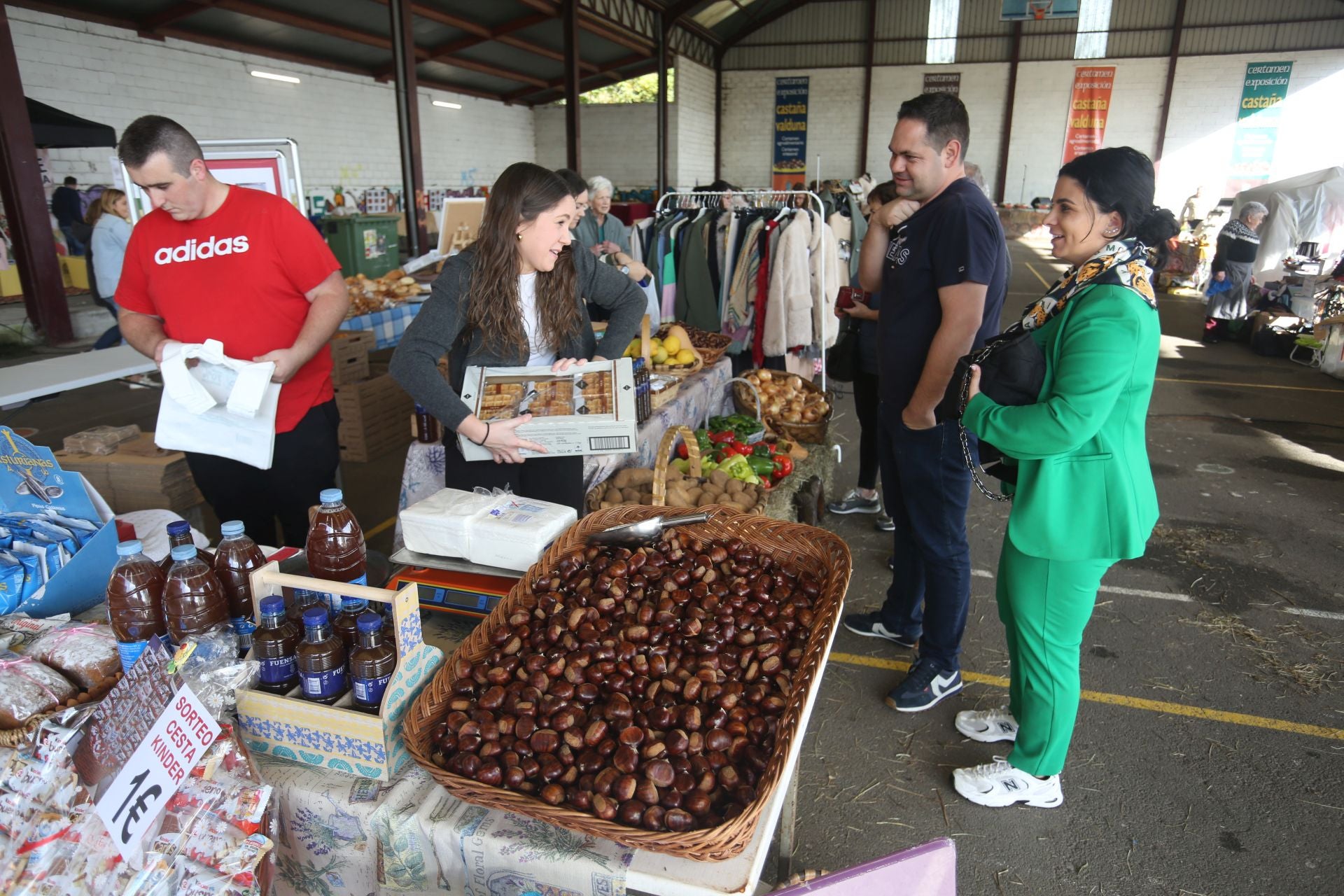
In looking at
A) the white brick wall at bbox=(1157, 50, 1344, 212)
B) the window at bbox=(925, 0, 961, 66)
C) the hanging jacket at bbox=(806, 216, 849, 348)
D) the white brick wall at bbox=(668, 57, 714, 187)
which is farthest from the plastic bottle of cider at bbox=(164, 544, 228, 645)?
the window at bbox=(925, 0, 961, 66)

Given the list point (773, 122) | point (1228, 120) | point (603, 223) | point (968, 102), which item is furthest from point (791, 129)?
point (603, 223)

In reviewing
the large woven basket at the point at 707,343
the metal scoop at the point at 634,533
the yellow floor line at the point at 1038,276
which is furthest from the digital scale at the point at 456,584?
the yellow floor line at the point at 1038,276

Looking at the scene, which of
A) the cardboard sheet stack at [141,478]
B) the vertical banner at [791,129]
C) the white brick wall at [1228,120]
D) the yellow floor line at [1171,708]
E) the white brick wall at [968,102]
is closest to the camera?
the yellow floor line at [1171,708]

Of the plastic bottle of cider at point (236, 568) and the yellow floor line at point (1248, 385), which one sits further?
the yellow floor line at point (1248, 385)

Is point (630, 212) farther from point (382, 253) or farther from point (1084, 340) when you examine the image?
point (1084, 340)

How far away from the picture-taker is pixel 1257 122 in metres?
17.6

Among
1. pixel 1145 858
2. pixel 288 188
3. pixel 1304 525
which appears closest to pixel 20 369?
pixel 288 188

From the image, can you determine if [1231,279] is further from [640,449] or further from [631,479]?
[631,479]

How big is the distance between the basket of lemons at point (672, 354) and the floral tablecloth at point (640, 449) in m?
0.07

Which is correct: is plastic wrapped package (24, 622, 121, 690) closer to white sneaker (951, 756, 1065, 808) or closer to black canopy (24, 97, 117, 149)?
white sneaker (951, 756, 1065, 808)

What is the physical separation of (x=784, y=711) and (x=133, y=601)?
1145 mm

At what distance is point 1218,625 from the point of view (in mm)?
3312

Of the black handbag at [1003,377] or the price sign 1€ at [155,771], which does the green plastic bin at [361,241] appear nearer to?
the black handbag at [1003,377]

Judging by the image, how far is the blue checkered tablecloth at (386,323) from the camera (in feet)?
18.5
